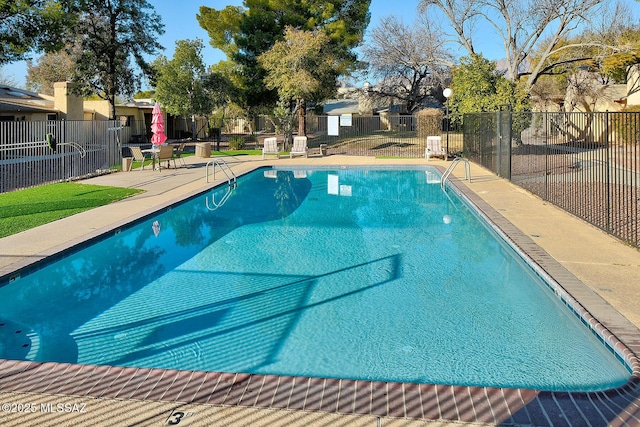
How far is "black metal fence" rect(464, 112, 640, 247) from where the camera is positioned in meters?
8.47

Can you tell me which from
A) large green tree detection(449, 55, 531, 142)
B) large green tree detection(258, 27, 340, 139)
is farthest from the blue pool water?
large green tree detection(258, 27, 340, 139)

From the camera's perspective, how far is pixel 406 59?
31.8m

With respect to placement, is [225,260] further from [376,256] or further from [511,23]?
[511,23]

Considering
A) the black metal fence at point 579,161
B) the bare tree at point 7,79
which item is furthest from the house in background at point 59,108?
the bare tree at point 7,79

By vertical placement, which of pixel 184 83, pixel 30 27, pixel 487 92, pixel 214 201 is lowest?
pixel 214 201

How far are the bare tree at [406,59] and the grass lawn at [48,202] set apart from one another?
19200 millimetres

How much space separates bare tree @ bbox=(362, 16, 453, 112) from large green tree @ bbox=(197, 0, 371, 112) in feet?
9.03

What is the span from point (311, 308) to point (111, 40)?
25.3 m

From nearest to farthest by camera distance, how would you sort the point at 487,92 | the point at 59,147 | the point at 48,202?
the point at 48,202, the point at 59,147, the point at 487,92

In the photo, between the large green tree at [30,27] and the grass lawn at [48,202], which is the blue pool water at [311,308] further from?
the large green tree at [30,27]

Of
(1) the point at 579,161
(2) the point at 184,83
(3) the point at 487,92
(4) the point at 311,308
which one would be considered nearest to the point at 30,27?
(2) the point at 184,83

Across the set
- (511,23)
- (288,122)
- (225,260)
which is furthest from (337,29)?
(225,260)

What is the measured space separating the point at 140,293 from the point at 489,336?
386cm

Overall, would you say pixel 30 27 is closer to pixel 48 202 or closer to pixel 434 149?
pixel 48 202
